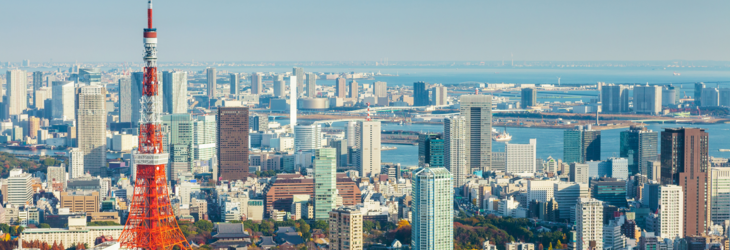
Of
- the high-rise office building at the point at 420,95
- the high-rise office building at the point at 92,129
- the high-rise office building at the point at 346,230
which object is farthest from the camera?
the high-rise office building at the point at 420,95

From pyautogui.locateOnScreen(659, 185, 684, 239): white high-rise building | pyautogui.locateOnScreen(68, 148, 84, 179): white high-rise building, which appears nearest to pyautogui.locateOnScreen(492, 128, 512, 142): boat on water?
pyautogui.locateOnScreen(68, 148, 84, 179): white high-rise building

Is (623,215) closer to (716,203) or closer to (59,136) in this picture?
(716,203)

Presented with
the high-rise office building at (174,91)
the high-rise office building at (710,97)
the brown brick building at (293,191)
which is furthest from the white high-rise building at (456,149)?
the high-rise office building at (710,97)

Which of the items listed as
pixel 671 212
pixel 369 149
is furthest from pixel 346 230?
pixel 369 149

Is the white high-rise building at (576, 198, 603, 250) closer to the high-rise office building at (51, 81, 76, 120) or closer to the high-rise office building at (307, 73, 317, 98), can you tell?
the high-rise office building at (51, 81, 76, 120)

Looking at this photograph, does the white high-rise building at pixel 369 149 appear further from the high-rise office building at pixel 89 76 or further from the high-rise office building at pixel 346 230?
the high-rise office building at pixel 89 76

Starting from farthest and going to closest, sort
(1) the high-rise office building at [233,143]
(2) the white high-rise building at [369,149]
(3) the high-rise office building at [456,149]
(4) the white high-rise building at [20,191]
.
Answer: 1. (2) the white high-rise building at [369,149]
2. (1) the high-rise office building at [233,143]
3. (3) the high-rise office building at [456,149]
4. (4) the white high-rise building at [20,191]
